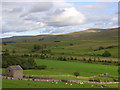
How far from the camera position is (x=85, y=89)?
3909 centimetres

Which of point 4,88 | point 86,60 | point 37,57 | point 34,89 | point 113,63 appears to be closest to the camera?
point 4,88

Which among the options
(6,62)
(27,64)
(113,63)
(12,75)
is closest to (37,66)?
(27,64)

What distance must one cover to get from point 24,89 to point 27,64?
Answer: 48.8m

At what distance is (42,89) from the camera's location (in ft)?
114

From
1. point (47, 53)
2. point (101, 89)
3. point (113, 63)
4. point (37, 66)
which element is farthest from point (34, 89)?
point (47, 53)

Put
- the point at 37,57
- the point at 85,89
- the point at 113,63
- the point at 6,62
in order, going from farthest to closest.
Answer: the point at 37,57 → the point at 113,63 → the point at 6,62 → the point at 85,89

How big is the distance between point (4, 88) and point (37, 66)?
160 feet

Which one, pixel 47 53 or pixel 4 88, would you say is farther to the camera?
pixel 47 53

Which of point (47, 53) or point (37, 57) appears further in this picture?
point (47, 53)

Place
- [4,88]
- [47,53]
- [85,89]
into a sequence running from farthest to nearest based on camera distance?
[47,53] < [85,89] < [4,88]

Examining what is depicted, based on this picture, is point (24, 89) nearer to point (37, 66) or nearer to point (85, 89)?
point (85, 89)

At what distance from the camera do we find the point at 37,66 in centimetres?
8031

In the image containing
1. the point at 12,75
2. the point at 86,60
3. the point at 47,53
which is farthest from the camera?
the point at 47,53

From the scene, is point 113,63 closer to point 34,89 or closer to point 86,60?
point 86,60
